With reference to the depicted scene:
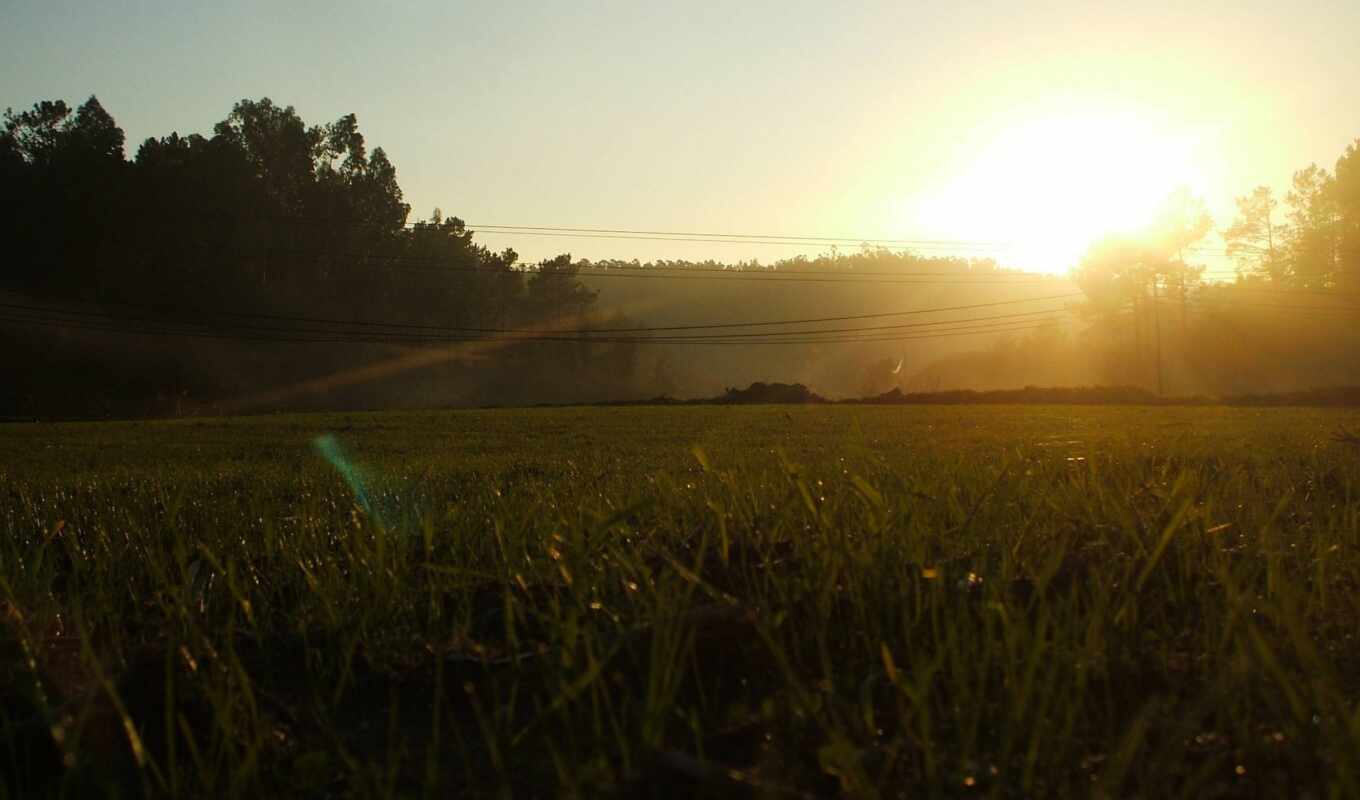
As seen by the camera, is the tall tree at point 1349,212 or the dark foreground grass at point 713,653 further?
the tall tree at point 1349,212

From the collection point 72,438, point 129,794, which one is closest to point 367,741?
point 129,794

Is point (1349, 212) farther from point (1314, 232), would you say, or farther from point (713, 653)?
point (713, 653)

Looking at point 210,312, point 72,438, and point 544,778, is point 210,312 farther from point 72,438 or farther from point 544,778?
point 544,778

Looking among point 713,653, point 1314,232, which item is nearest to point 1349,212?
point 1314,232

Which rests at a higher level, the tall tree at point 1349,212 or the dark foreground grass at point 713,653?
the tall tree at point 1349,212

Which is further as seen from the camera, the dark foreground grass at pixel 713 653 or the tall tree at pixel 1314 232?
the tall tree at pixel 1314 232

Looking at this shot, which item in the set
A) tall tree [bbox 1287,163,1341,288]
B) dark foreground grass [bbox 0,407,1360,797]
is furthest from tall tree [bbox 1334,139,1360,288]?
dark foreground grass [bbox 0,407,1360,797]

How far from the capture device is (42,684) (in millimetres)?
1773

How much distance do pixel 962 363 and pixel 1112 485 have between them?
96.3 metres

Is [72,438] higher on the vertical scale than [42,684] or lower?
lower

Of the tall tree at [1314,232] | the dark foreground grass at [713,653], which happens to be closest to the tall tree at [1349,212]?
the tall tree at [1314,232]

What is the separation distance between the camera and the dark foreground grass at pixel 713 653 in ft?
4.58

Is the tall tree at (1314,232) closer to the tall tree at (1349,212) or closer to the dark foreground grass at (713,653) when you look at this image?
the tall tree at (1349,212)

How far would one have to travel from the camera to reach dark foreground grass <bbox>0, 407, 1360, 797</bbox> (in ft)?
4.58
